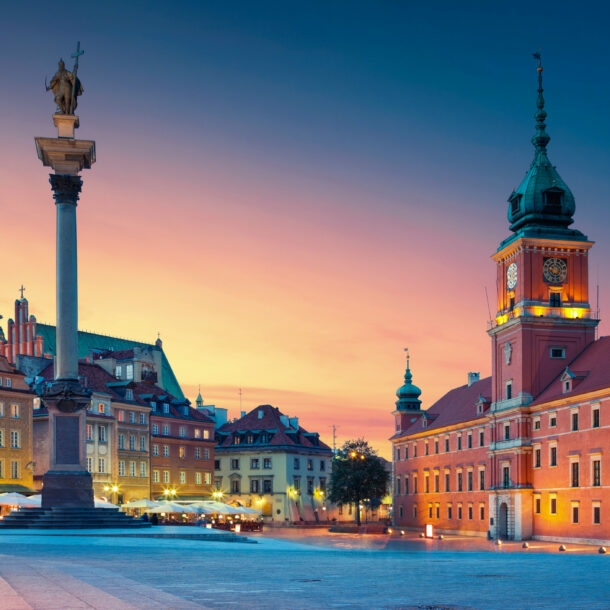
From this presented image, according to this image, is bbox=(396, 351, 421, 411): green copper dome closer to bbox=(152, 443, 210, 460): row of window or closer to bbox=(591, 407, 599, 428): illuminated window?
bbox=(152, 443, 210, 460): row of window

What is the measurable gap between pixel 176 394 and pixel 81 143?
306 feet

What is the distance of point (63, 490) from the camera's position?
143 feet

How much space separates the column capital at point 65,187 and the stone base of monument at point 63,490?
12.3 meters

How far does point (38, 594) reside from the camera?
51.8ft

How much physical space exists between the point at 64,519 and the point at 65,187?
14.9 meters

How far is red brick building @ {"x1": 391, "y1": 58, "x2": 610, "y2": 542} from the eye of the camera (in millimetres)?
73938

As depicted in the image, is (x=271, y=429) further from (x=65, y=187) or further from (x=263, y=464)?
(x=65, y=187)

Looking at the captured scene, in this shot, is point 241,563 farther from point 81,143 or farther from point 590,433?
point 590,433

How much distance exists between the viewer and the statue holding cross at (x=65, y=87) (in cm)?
4741

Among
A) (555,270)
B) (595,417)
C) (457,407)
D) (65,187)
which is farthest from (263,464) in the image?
(65,187)

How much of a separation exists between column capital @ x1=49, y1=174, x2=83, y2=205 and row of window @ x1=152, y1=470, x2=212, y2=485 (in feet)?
218

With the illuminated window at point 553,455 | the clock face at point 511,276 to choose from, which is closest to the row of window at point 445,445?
the clock face at point 511,276

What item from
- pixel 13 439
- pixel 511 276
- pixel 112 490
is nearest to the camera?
pixel 13 439

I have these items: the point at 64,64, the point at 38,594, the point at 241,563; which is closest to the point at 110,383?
the point at 64,64
